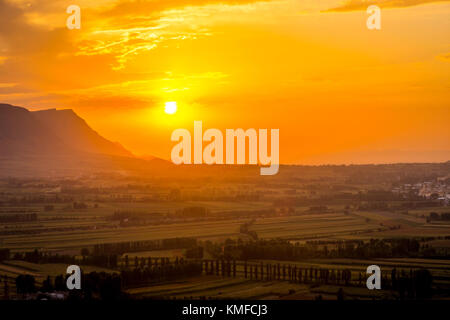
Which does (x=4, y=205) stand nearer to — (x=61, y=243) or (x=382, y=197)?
(x=61, y=243)

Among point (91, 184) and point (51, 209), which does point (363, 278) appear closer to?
point (51, 209)

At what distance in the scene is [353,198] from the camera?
10600cm

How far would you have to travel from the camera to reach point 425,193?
108938 mm
